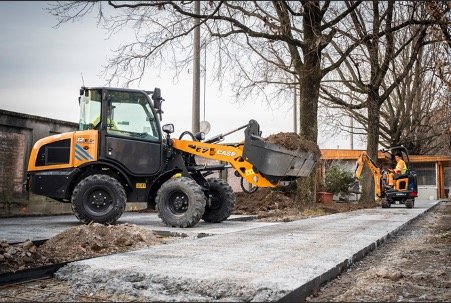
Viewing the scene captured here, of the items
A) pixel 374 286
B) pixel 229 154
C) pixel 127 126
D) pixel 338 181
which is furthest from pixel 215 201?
pixel 338 181

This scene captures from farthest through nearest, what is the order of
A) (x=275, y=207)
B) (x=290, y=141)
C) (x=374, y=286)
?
(x=275, y=207), (x=290, y=141), (x=374, y=286)

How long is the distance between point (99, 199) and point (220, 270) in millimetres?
4979

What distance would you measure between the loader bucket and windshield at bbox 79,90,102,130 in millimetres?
2919

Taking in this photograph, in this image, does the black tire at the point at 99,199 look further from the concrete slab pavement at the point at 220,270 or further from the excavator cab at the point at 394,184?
the excavator cab at the point at 394,184

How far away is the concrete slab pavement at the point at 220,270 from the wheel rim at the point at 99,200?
293 cm

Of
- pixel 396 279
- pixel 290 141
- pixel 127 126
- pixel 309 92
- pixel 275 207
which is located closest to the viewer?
pixel 396 279

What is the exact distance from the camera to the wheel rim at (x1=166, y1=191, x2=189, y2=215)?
28.5 ft

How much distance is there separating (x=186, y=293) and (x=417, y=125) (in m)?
31.2

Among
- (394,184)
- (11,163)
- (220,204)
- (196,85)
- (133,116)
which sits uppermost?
(196,85)

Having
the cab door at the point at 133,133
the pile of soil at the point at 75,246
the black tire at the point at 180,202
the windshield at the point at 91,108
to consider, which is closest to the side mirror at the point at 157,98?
the cab door at the point at 133,133

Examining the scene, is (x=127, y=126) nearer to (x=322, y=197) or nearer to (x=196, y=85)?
(x=196, y=85)

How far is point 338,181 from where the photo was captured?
72.7 ft

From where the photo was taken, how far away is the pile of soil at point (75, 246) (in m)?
4.80

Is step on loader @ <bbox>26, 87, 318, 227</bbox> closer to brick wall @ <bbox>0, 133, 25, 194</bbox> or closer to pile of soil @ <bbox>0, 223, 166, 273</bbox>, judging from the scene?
pile of soil @ <bbox>0, 223, 166, 273</bbox>
